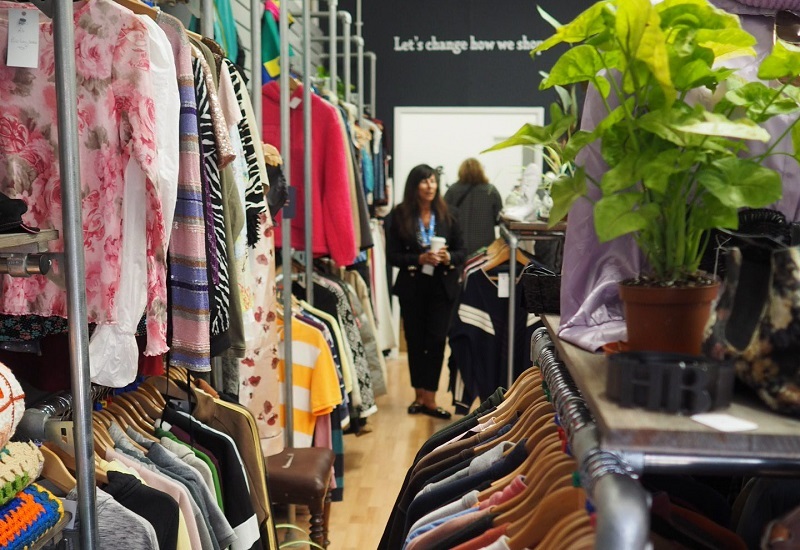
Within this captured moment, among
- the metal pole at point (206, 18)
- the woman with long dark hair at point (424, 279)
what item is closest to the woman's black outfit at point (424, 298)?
the woman with long dark hair at point (424, 279)

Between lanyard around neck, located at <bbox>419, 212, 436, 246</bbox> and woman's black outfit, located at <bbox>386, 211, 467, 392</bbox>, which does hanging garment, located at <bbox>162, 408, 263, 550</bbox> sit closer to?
woman's black outfit, located at <bbox>386, 211, 467, 392</bbox>

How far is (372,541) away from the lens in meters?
3.68

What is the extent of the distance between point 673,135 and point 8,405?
117cm

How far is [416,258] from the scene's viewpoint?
5.67 metres

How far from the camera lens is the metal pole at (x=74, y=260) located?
5.20ft

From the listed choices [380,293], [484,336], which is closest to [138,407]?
[484,336]

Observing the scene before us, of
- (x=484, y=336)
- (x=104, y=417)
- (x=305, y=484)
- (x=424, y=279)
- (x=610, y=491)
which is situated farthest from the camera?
(x=424, y=279)

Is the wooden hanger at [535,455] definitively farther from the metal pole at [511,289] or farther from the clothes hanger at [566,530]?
the metal pole at [511,289]

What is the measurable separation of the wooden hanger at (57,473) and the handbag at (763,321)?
1.34 meters

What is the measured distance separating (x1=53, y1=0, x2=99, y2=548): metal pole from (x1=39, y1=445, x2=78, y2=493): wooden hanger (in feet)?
0.41

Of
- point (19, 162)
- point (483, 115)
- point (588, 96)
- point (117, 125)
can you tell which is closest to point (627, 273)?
point (588, 96)

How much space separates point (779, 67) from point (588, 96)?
1.24 ft

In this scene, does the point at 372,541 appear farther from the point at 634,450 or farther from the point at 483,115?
the point at 483,115

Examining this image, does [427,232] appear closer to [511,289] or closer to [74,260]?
[511,289]
